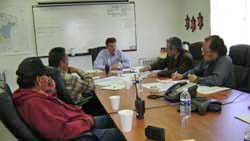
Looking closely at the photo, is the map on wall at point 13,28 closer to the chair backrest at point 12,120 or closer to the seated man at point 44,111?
the seated man at point 44,111

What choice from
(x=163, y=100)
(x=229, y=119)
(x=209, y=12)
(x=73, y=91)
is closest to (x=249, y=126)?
(x=229, y=119)

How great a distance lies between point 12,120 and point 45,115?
0.20 metres

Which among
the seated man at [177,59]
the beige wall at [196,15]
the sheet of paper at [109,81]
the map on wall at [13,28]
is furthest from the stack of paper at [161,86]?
the map on wall at [13,28]

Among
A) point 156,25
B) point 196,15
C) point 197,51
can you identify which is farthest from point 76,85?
point 156,25

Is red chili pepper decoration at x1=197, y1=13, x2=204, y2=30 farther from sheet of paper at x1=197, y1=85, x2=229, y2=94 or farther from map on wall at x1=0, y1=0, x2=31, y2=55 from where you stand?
map on wall at x1=0, y1=0, x2=31, y2=55

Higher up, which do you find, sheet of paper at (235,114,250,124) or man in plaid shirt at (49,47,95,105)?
man in plaid shirt at (49,47,95,105)

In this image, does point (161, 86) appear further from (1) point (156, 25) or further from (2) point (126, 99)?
(1) point (156, 25)

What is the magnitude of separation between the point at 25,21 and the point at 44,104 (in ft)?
12.2

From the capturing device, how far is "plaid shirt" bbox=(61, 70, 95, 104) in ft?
9.09

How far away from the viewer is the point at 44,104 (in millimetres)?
1783

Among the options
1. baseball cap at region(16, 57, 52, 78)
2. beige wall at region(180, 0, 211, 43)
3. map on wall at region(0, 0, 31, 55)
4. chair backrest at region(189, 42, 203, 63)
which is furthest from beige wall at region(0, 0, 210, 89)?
baseball cap at region(16, 57, 52, 78)

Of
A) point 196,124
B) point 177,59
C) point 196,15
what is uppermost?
point 196,15

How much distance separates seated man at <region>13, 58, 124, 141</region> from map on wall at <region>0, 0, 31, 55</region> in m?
3.38

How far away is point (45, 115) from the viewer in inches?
68.8
